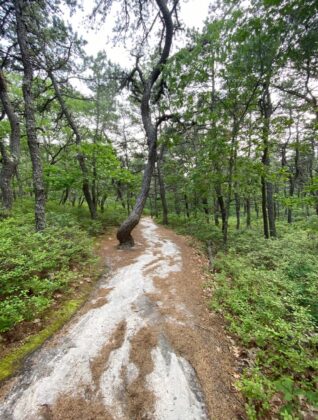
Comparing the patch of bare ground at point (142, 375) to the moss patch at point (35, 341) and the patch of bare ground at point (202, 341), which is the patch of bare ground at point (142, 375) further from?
the moss patch at point (35, 341)

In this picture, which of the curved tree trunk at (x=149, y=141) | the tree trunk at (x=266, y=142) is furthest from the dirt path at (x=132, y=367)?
the tree trunk at (x=266, y=142)

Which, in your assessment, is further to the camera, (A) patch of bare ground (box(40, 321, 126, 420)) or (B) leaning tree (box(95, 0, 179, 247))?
(B) leaning tree (box(95, 0, 179, 247))

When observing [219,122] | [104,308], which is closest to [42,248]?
[104,308]

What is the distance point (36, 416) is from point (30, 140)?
23.2 feet

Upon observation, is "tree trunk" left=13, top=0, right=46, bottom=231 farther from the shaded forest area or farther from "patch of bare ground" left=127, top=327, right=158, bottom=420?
"patch of bare ground" left=127, top=327, right=158, bottom=420

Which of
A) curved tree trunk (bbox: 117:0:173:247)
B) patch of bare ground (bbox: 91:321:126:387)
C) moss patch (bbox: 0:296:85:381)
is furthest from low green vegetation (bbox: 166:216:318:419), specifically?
curved tree trunk (bbox: 117:0:173:247)

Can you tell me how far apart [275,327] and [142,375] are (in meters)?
2.31

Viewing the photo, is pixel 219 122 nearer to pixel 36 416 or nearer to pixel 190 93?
pixel 190 93

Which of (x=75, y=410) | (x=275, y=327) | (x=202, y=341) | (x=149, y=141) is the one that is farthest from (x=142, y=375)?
(x=149, y=141)

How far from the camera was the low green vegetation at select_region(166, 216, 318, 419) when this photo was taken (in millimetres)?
2246

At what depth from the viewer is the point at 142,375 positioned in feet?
7.92

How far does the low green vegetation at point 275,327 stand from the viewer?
225cm

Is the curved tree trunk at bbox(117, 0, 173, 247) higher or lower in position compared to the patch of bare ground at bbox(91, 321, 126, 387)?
higher

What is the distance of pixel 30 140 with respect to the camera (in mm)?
6547
